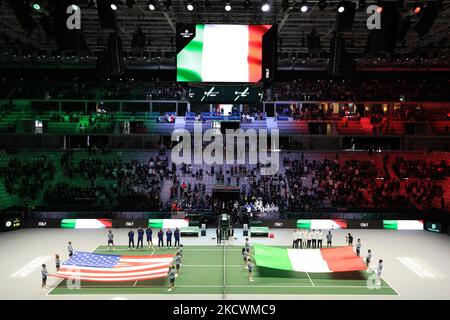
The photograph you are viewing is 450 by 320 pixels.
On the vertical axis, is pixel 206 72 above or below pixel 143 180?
above

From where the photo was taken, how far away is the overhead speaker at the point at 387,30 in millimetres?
21141

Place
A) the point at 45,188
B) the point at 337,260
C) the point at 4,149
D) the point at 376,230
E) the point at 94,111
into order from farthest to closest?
the point at 94,111, the point at 4,149, the point at 45,188, the point at 376,230, the point at 337,260

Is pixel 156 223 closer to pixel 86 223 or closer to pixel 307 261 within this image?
pixel 86 223

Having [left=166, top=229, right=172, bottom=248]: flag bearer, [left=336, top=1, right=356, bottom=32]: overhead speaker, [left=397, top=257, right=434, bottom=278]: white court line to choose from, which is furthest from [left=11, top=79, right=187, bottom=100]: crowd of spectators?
[left=397, top=257, right=434, bottom=278]: white court line

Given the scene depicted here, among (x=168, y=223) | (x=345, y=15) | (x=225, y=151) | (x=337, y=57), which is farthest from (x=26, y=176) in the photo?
(x=345, y=15)

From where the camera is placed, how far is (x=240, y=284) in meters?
19.9

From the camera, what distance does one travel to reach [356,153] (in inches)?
1736

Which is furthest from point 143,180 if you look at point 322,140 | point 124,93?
point 322,140

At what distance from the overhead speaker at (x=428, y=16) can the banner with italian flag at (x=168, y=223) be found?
18.7 meters

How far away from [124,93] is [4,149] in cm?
1218

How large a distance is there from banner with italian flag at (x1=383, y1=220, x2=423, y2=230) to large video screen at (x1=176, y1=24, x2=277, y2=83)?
1677cm

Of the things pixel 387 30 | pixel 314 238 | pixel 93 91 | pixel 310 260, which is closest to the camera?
pixel 387 30

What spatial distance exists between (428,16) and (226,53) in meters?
9.64

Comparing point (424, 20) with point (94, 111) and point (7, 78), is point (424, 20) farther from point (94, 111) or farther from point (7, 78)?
point (7, 78)
